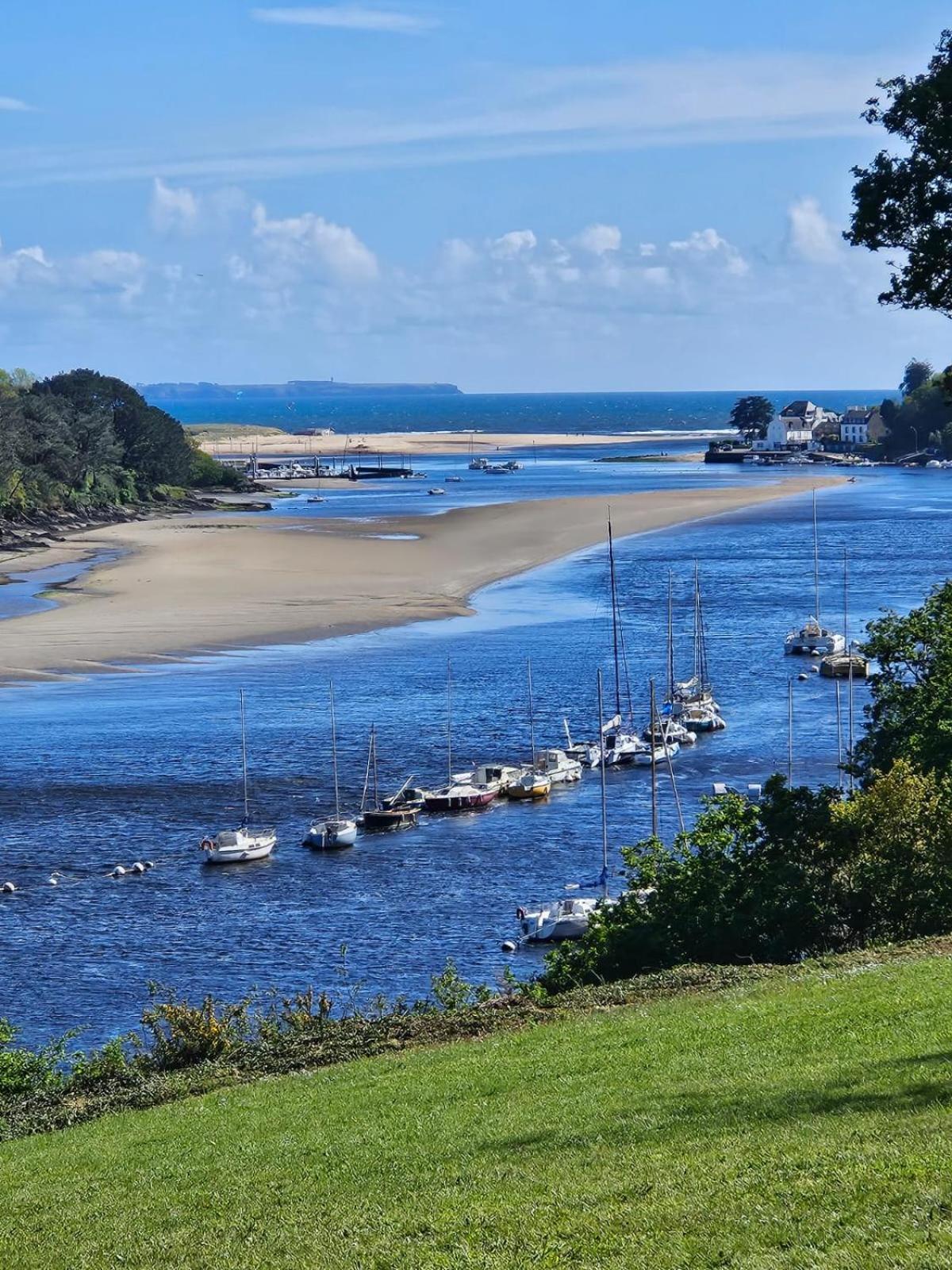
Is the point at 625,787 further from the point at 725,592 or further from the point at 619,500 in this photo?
the point at 619,500

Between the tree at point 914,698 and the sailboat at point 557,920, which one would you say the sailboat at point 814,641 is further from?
the sailboat at point 557,920

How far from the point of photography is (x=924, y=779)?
99.6 ft

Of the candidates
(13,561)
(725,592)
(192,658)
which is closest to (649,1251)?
(192,658)

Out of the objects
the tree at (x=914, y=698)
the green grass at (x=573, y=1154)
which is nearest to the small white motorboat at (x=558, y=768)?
the tree at (x=914, y=698)

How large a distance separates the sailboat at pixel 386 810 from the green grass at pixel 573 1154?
1102 inches

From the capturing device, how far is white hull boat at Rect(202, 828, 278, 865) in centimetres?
4822

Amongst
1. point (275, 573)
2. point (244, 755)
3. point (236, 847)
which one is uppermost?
point (275, 573)

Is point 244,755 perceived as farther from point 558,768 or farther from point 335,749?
point 558,768

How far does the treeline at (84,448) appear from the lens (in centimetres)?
16075

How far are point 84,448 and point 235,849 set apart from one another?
442ft

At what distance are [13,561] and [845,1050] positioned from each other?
390 ft

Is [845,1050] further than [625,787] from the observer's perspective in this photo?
No

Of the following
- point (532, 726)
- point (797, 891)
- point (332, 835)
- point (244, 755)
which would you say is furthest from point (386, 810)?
point (797, 891)

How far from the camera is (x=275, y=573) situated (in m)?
116
